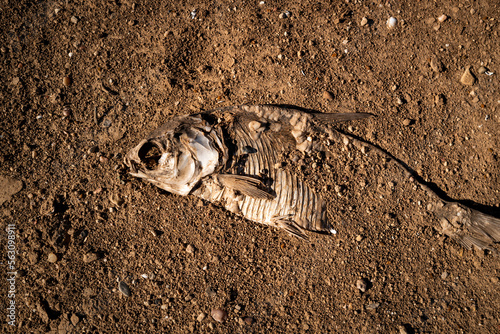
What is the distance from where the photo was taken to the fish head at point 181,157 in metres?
2.98

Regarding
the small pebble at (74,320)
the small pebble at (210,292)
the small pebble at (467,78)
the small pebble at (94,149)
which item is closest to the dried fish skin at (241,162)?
the small pebble at (94,149)

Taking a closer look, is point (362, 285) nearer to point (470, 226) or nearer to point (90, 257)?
point (470, 226)

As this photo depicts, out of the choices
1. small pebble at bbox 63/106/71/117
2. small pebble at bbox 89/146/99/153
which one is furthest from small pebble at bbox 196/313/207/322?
small pebble at bbox 63/106/71/117

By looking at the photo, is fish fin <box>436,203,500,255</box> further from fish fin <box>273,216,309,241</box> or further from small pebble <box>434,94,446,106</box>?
fish fin <box>273,216,309,241</box>

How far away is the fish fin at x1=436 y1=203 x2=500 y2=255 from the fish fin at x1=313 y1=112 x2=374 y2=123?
4.52ft

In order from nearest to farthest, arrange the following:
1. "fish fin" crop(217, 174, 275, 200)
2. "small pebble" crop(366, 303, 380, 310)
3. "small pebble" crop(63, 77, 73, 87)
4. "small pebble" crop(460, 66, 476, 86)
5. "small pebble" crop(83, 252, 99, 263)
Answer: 1. "fish fin" crop(217, 174, 275, 200)
2. "small pebble" crop(366, 303, 380, 310)
3. "small pebble" crop(83, 252, 99, 263)
4. "small pebble" crop(460, 66, 476, 86)
5. "small pebble" crop(63, 77, 73, 87)

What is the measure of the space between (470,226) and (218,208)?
282 cm

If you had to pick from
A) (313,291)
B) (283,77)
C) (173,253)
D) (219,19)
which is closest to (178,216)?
(173,253)

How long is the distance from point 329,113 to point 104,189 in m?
2.84

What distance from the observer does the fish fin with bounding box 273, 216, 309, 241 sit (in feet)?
9.92

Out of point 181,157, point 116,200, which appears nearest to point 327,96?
point 181,157

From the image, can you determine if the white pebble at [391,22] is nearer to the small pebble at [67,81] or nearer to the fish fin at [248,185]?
the fish fin at [248,185]

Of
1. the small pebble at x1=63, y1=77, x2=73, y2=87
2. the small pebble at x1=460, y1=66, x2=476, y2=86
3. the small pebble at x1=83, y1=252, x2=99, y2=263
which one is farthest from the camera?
the small pebble at x1=63, y1=77, x2=73, y2=87

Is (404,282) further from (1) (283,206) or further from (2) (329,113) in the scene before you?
(2) (329,113)
